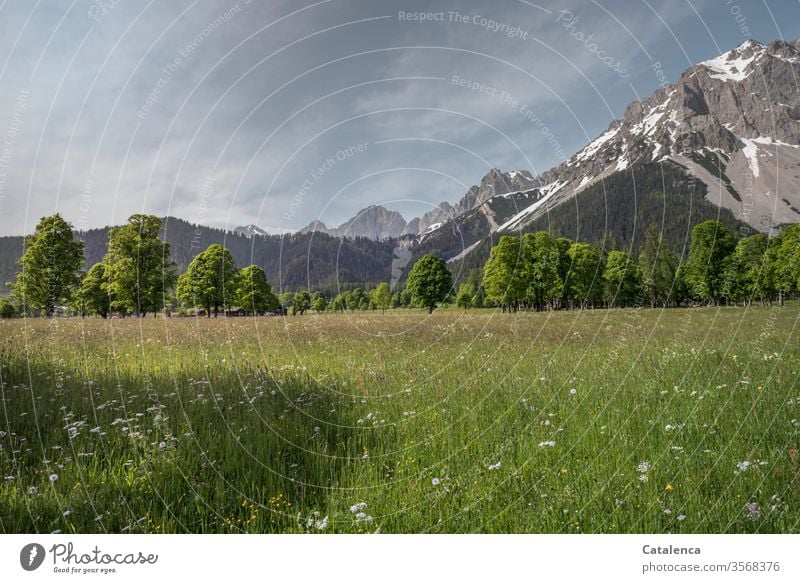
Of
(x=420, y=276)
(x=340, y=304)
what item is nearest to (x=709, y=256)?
(x=420, y=276)

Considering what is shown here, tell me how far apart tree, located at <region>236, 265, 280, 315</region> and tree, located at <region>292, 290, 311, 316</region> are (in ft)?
18.7

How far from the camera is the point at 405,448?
421cm

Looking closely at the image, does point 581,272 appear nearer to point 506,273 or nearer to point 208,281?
point 506,273

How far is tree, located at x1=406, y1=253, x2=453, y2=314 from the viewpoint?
46.8 m

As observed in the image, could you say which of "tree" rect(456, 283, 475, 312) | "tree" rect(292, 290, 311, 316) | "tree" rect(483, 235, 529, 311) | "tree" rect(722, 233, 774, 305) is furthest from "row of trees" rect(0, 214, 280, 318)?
"tree" rect(456, 283, 475, 312)

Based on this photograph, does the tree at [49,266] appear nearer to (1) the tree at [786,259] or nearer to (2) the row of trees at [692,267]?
(2) the row of trees at [692,267]

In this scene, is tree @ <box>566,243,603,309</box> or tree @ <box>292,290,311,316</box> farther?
tree @ <box>566,243,603,309</box>

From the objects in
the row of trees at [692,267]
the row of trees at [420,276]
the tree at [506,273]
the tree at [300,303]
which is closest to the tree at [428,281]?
the row of trees at [420,276]

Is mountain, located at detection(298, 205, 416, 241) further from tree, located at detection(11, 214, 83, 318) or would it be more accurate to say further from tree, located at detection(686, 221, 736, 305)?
tree, located at detection(686, 221, 736, 305)

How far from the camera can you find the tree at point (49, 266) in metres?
13.3

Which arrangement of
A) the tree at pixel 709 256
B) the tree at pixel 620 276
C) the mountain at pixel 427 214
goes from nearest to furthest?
1. the mountain at pixel 427 214
2. the tree at pixel 709 256
3. the tree at pixel 620 276

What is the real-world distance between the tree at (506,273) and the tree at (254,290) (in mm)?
33171
